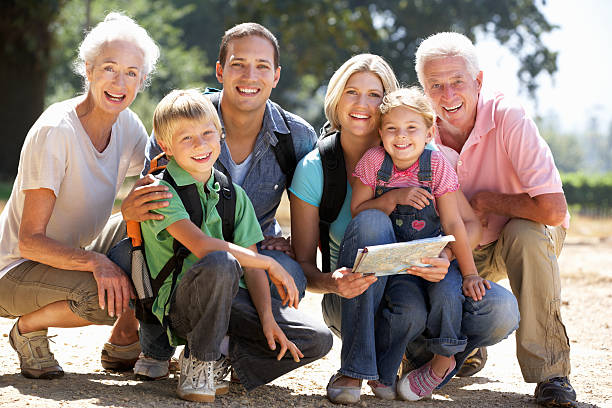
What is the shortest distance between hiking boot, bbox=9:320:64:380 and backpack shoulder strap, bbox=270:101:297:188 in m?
1.57

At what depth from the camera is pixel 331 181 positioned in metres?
4.00

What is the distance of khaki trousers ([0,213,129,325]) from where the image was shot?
3730 millimetres

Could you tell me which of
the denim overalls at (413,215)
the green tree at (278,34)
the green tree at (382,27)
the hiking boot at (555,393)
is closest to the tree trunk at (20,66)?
the green tree at (278,34)

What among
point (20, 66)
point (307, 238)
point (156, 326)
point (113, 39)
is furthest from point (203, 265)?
point (20, 66)

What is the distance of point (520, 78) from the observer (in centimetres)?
2805

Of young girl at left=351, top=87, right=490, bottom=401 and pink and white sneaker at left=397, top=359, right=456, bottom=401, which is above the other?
young girl at left=351, top=87, right=490, bottom=401

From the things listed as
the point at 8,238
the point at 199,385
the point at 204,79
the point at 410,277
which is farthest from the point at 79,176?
the point at 204,79

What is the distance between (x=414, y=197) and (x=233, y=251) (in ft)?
3.26

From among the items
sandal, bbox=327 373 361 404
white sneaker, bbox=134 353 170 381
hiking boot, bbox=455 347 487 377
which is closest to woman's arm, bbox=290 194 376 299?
sandal, bbox=327 373 361 404

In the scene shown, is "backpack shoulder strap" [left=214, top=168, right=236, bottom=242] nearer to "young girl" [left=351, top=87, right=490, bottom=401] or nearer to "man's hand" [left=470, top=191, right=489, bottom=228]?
"young girl" [left=351, top=87, right=490, bottom=401]

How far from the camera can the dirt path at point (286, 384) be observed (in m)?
3.43

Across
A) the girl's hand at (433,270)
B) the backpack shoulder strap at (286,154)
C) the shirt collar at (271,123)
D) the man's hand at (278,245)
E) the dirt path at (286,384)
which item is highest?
the shirt collar at (271,123)

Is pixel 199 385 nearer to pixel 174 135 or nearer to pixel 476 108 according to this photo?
pixel 174 135

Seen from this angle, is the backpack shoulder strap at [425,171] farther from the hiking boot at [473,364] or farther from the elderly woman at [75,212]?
the elderly woman at [75,212]
